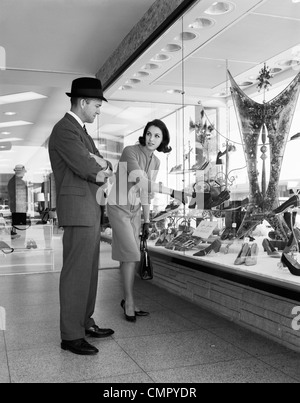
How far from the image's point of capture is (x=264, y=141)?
3.29 metres

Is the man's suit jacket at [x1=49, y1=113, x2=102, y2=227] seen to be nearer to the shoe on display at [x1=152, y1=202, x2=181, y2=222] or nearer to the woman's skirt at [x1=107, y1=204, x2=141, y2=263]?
the woman's skirt at [x1=107, y1=204, x2=141, y2=263]

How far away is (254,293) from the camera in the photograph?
3039 mm

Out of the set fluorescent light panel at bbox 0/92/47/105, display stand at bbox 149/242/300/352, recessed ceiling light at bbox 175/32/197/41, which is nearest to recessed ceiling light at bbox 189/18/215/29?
recessed ceiling light at bbox 175/32/197/41

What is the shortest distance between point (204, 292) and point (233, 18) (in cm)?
203

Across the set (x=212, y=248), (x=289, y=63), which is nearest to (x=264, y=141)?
(x=289, y=63)

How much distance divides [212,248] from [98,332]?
110cm

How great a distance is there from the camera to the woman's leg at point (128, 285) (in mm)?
3365

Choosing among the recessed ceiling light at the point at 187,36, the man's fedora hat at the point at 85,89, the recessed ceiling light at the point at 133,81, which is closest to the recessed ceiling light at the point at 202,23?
the recessed ceiling light at the point at 187,36

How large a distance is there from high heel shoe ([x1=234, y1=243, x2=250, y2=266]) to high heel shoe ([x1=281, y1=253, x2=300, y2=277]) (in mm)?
366

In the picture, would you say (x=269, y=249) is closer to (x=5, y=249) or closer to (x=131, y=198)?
(x=131, y=198)

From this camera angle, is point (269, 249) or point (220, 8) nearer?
point (269, 249)

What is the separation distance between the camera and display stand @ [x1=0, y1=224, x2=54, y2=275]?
584 cm

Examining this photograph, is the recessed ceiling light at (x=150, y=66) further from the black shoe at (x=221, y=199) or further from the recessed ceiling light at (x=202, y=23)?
the black shoe at (x=221, y=199)

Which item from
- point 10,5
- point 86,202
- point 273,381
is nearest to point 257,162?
point 86,202
